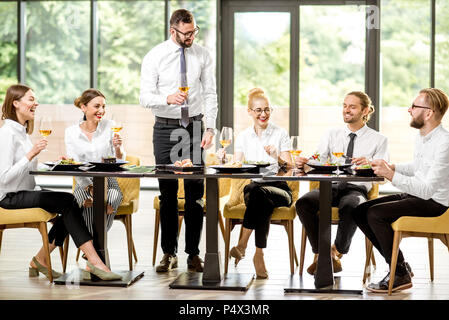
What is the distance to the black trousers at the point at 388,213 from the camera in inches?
155

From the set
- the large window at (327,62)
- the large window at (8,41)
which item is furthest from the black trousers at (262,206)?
the large window at (8,41)

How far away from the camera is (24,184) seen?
13.9ft

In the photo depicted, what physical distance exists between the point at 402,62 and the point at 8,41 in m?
5.32

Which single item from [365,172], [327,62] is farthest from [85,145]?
[327,62]

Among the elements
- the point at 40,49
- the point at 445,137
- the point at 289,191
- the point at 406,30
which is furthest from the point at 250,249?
the point at 40,49

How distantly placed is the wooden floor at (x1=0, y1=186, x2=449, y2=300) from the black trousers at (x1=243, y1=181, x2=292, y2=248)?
0.32 meters

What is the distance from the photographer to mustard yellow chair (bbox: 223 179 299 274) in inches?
175

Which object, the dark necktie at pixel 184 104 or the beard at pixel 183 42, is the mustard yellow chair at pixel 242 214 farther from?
the beard at pixel 183 42

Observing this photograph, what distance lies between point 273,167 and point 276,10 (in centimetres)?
492

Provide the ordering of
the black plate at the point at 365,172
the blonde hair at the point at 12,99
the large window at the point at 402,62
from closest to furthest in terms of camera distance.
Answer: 1. the black plate at the point at 365,172
2. the blonde hair at the point at 12,99
3. the large window at the point at 402,62

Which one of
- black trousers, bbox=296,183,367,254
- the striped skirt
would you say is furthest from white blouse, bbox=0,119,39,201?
black trousers, bbox=296,183,367,254

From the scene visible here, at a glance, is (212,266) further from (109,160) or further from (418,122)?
(418,122)

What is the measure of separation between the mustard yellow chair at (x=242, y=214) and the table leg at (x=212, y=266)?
0.34 meters

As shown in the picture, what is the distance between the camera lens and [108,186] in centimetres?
466
